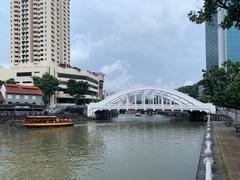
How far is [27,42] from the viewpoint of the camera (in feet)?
445

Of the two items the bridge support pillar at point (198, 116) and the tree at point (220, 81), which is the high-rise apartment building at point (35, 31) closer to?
the bridge support pillar at point (198, 116)

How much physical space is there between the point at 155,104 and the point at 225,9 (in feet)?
264

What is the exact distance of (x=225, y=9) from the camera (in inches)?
375

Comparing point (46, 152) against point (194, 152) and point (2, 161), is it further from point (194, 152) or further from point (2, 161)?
point (194, 152)

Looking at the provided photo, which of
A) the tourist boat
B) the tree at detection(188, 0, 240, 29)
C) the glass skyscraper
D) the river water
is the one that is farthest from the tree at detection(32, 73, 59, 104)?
the tree at detection(188, 0, 240, 29)

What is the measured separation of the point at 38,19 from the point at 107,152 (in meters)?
111

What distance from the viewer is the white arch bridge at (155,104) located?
284 ft

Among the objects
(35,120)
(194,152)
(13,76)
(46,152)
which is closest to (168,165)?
(194,152)

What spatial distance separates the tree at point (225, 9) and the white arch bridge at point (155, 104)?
7736cm

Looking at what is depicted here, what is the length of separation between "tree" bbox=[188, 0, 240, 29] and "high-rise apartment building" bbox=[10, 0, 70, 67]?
12493cm

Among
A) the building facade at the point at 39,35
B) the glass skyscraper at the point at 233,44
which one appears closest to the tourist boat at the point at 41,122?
the building facade at the point at 39,35

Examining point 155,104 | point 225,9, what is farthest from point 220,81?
point 155,104

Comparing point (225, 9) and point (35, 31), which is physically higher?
point (35, 31)

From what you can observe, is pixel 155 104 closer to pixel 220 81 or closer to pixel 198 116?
pixel 198 116
